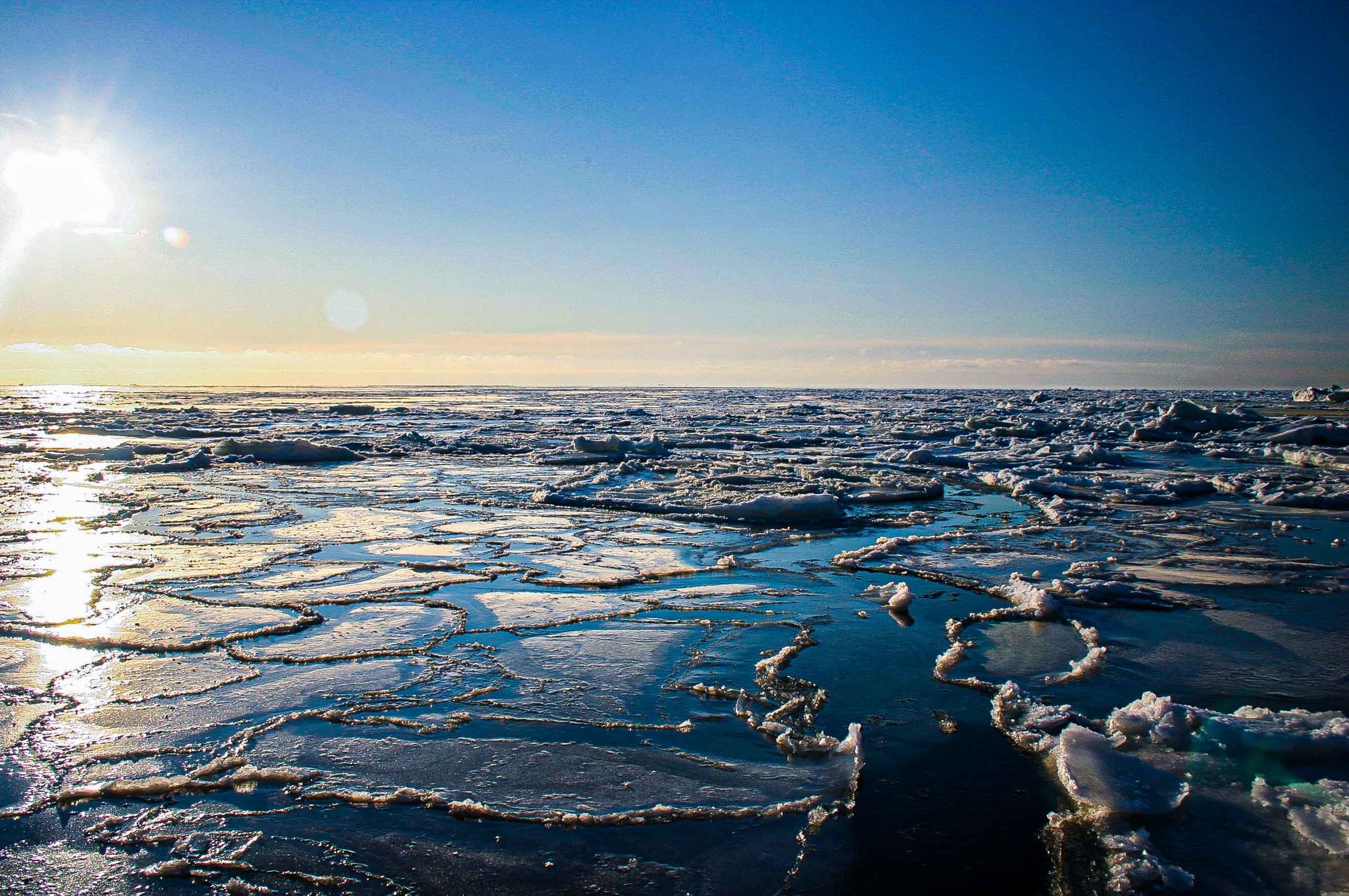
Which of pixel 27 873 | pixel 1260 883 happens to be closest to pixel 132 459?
pixel 27 873

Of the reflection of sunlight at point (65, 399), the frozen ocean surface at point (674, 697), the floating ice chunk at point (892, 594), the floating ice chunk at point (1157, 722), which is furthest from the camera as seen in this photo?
the reflection of sunlight at point (65, 399)

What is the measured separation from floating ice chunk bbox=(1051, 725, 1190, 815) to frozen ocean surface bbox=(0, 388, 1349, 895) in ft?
0.03

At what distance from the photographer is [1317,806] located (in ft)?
6.83

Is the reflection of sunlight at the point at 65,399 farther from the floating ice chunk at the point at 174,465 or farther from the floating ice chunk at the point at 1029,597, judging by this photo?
the floating ice chunk at the point at 1029,597

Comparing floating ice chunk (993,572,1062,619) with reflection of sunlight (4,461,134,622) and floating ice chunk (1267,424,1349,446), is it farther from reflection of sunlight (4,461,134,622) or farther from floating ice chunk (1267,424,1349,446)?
floating ice chunk (1267,424,1349,446)

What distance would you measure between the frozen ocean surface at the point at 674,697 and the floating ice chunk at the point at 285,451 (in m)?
4.02

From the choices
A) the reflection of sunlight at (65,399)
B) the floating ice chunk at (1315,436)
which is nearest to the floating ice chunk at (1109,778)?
the floating ice chunk at (1315,436)

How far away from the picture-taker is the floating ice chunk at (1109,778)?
7.00 ft

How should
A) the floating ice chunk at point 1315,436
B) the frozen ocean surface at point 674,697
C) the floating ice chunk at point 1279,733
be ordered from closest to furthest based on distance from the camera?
the frozen ocean surface at point 674,697, the floating ice chunk at point 1279,733, the floating ice chunk at point 1315,436


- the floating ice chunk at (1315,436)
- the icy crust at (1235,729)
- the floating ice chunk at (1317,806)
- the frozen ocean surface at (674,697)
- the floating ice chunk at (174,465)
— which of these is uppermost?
the floating ice chunk at (1315,436)

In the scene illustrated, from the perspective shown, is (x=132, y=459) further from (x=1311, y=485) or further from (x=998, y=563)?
(x=1311, y=485)

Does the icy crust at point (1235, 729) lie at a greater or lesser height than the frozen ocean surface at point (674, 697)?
greater

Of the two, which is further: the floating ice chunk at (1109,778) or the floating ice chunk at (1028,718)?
the floating ice chunk at (1028,718)

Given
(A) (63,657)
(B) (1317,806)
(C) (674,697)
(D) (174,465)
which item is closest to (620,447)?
(D) (174,465)
